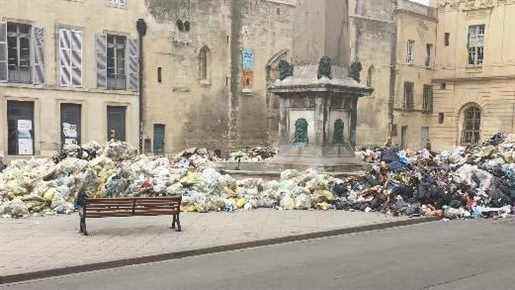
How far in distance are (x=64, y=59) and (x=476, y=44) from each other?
28.9m

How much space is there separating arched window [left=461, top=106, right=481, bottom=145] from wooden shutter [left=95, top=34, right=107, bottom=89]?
26815 mm

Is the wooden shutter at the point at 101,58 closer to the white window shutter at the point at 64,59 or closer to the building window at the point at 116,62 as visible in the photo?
the building window at the point at 116,62

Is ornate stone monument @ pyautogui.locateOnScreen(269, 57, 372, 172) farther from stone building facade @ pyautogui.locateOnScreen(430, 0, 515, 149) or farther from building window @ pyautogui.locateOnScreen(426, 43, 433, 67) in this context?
building window @ pyautogui.locateOnScreen(426, 43, 433, 67)

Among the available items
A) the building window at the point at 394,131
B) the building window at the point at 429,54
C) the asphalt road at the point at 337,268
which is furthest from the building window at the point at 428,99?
the asphalt road at the point at 337,268

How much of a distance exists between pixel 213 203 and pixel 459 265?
6.12 m

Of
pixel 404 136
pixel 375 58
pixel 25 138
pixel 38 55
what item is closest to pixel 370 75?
pixel 375 58

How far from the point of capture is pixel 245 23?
3544cm

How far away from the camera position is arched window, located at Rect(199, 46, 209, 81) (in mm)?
34094

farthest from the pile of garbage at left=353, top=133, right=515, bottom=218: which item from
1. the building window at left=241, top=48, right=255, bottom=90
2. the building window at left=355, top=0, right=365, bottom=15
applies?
the building window at left=355, top=0, right=365, bottom=15

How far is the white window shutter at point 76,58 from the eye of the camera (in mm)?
29000

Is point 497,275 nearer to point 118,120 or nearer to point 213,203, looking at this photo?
point 213,203

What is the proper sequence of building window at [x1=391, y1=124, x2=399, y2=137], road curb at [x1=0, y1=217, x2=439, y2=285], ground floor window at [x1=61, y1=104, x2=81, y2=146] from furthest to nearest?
1. building window at [x1=391, y1=124, x2=399, y2=137]
2. ground floor window at [x1=61, y1=104, x2=81, y2=146]
3. road curb at [x1=0, y1=217, x2=439, y2=285]

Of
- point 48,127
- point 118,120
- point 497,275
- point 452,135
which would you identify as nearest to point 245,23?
point 118,120

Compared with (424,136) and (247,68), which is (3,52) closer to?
(247,68)
